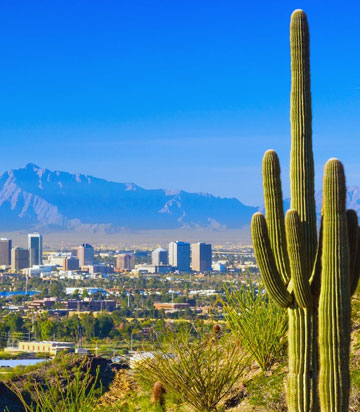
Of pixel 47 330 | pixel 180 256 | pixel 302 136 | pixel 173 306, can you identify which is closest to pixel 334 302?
pixel 302 136

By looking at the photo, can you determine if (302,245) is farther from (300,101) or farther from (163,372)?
(163,372)

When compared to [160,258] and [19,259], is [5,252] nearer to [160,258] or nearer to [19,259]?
[19,259]

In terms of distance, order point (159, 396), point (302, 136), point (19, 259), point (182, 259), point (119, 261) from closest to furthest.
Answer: point (302, 136) < point (159, 396) < point (19, 259) < point (119, 261) < point (182, 259)

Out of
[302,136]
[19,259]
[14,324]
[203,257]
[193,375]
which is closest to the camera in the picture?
[302,136]

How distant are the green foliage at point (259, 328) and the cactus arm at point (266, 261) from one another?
249 centimetres

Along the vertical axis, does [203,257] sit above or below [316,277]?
above

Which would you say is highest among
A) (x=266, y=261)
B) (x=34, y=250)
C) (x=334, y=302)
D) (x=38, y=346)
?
(x=34, y=250)

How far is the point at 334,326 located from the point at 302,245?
0.68m

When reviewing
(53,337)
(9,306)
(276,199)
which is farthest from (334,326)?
(9,306)

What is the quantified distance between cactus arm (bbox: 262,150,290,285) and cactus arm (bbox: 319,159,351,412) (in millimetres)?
464

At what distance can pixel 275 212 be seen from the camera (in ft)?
21.0

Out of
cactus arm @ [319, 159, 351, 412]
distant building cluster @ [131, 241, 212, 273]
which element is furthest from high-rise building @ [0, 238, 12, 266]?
cactus arm @ [319, 159, 351, 412]

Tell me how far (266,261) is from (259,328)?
9.45 feet

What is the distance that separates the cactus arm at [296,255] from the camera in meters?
6.11
